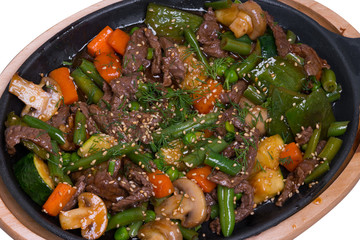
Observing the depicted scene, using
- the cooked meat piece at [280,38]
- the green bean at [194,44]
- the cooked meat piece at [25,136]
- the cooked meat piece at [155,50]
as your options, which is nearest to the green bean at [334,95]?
the cooked meat piece at [280,38]

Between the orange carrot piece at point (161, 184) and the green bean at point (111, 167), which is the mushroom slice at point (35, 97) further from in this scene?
the orange carrot piece at point (161, 184)

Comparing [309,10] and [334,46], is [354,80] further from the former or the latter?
[309,10]

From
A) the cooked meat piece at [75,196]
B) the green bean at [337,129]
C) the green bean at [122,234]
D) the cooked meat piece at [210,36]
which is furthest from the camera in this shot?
the cooked meat piece at [210,36]

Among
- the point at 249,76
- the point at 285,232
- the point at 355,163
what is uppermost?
the point at 249,76

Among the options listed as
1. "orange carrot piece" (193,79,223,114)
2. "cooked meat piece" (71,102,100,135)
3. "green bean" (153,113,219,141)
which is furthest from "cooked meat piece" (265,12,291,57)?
"cooked meat piece" (71,102,100,135)

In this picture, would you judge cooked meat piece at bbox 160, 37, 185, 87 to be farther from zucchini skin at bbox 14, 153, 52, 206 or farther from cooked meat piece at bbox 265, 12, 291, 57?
zucchini skin at bbox 14, 153, 52, 206

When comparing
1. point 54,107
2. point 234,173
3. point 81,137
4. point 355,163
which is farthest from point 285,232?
point 54,107

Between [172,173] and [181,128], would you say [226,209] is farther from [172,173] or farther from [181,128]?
[181,128]
